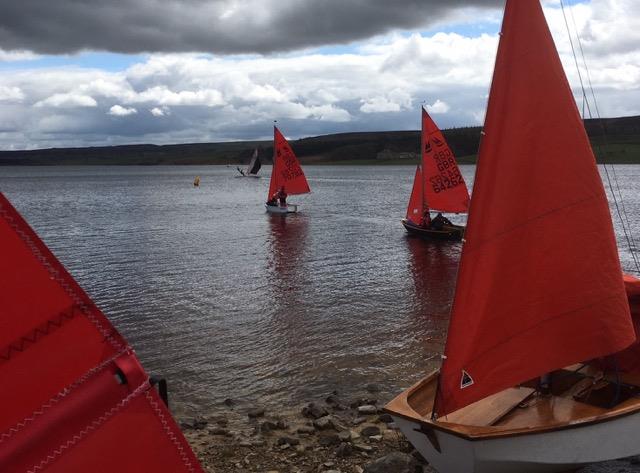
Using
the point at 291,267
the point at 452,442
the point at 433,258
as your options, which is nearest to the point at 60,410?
the point at 452,442

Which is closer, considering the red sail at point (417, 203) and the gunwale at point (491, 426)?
the gunwale at point (491, 426)

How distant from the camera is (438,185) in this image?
44.6 m

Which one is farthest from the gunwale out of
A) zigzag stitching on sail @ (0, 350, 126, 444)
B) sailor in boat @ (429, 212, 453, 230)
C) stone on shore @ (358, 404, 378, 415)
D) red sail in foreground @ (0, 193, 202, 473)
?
sailor in boat @ (429, 212, 453, 230)

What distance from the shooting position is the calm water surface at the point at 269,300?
18.9 metres

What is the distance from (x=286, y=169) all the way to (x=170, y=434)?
62458 mm

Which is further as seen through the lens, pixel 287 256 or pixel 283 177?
pixel 283 177

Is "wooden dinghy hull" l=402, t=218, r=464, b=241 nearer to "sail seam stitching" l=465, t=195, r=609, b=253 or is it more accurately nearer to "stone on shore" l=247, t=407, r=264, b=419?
"stone on shore" l=247, t=407, r=264, b=419

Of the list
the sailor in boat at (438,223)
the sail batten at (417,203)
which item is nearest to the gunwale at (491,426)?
the sailor in boat at (438,223)

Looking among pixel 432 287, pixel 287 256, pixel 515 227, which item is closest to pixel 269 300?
pixel 432 287

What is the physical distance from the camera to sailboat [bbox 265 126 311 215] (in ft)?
208

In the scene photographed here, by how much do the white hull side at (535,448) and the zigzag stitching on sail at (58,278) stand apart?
8.72m

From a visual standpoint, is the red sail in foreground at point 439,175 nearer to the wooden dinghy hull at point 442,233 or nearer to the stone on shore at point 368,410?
the wooden dinghy hull at point 442,233

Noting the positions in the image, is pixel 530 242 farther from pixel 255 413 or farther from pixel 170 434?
pixel 255 413

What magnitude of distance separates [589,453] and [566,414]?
78 cm
